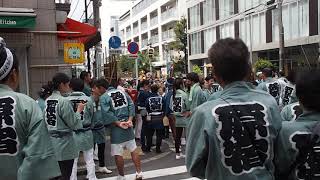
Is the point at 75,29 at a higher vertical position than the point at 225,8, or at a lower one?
lower

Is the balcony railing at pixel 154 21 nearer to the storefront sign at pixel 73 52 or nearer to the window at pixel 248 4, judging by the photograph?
the window at pixel 248 4

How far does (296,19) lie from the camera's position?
31.7 metres

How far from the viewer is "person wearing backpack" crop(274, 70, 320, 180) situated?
104 inches

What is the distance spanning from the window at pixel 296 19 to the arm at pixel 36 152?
29.8m

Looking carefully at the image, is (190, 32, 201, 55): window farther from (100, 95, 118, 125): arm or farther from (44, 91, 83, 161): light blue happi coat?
(44, 91, 83, 161): light blue happi coat

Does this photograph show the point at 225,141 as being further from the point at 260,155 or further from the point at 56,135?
the point at 56,135

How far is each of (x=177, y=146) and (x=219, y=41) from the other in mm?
7440

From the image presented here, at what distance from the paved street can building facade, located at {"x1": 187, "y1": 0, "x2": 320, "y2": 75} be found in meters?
14.5

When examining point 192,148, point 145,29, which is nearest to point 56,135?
point 192,148

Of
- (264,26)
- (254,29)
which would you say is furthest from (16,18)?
(254,29)

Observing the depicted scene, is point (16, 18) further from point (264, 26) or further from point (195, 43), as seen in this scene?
point (195, 43)

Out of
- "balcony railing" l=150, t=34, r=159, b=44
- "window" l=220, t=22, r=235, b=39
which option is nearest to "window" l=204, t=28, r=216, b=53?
"window" l=220, t=22, r=235, b=39

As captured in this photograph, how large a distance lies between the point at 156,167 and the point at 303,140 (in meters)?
6.64

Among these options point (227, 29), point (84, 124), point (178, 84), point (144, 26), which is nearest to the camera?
point (84, 124)
